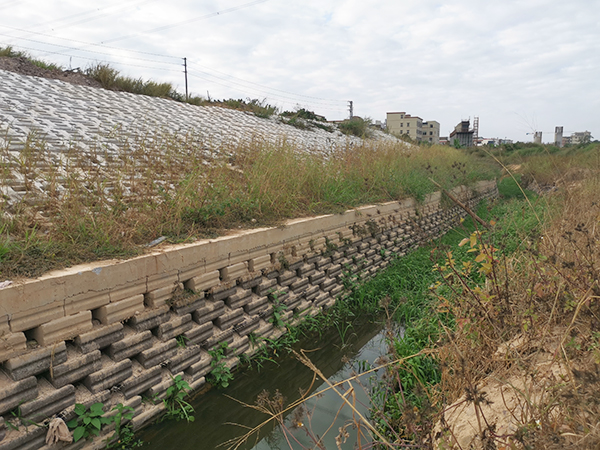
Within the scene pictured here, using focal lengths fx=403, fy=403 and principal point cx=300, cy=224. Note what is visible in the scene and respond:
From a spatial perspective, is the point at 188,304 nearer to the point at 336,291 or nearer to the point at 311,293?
the point at 311,293

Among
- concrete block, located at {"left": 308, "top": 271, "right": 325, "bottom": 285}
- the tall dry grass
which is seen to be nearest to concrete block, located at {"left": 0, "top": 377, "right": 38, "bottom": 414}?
the tall dry grass

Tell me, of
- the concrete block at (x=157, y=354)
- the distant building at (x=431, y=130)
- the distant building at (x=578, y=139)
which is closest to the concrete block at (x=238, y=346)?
the concrete block at (x=157, y=354)

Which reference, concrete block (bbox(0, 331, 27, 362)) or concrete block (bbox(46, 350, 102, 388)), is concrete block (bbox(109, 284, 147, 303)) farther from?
concrete block (bbox(0, 331, 27, 362))

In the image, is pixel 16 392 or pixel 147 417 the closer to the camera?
pixel 16 392

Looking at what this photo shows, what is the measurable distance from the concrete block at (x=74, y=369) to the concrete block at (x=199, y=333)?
775 millimetres

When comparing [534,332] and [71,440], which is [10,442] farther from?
[534,332]

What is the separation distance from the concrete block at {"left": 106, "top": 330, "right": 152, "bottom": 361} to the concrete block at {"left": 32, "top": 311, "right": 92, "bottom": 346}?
0.25 meters

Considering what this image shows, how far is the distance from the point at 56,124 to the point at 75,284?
4.45 meters

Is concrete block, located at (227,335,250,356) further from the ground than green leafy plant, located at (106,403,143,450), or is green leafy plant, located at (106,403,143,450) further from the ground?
concrete block, located at (227,335,250,356)

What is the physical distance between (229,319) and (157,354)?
0.80m

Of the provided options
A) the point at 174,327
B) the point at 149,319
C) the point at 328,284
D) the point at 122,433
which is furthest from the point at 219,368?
the point at 328,284

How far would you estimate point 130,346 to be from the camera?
289 centimetres

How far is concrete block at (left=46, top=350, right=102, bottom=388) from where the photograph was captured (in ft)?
8.05

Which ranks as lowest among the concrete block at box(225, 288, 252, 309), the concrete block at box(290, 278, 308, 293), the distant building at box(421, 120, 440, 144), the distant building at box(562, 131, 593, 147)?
the concrete block at box(290, 278, 308, 293)
